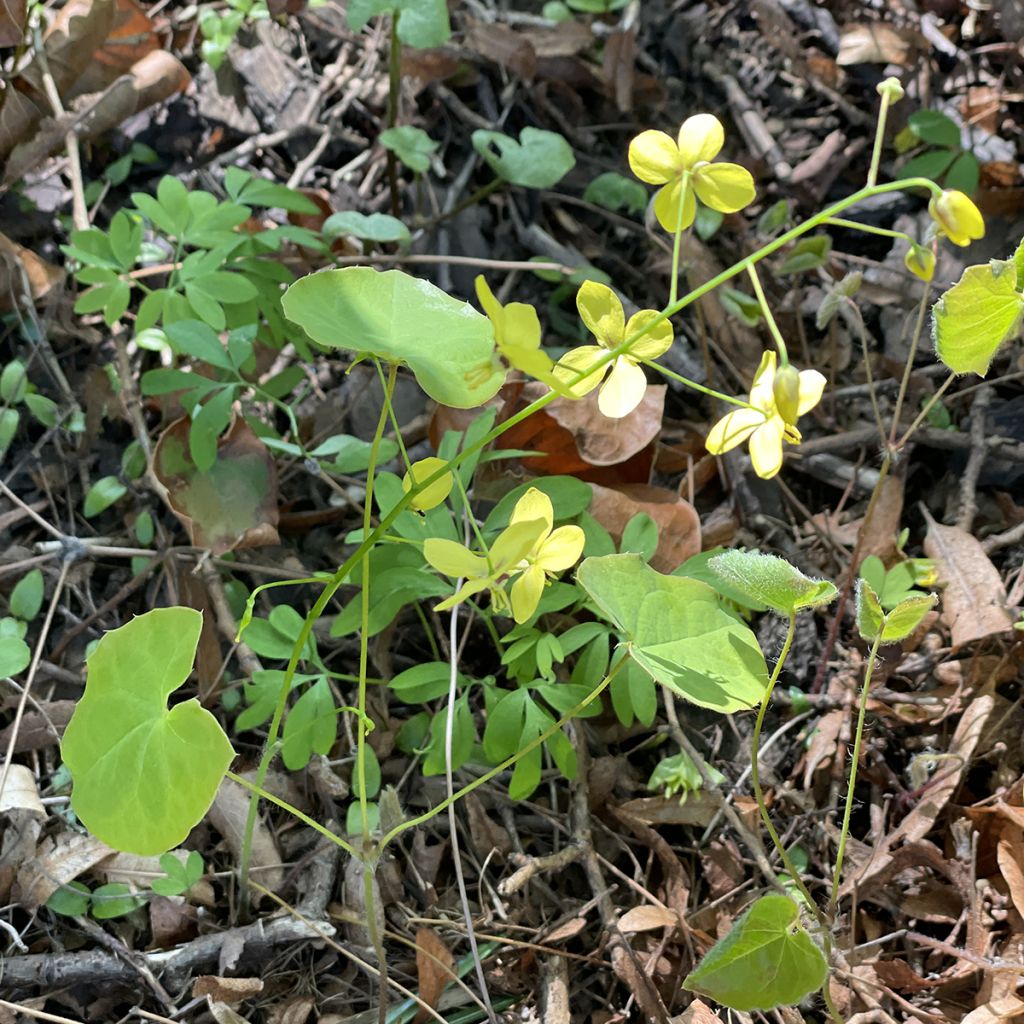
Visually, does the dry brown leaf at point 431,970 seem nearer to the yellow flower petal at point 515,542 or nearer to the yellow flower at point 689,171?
the yellow flower petal at point 515,542

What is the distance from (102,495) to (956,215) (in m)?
1.41

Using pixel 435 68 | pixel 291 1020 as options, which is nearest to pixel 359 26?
pixel 435 68

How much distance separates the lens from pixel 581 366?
3.50 feet

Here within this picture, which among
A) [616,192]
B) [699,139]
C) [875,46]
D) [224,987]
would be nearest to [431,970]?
[224,987]

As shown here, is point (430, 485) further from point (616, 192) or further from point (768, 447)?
point (616, 192)

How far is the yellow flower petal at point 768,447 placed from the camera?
1.00m

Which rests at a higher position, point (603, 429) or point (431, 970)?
point (603, 429)

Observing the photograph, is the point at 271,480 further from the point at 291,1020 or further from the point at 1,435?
the point at 291,1020

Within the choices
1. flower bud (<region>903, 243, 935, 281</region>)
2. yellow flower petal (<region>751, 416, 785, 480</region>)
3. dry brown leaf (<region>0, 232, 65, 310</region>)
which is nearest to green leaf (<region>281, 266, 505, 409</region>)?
yellow flower petal (<region>751, 416, 785, 480</region>)

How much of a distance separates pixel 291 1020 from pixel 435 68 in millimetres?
1934

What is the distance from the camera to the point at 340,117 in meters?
2.20

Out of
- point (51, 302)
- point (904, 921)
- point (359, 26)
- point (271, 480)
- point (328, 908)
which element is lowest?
point (904, 921)

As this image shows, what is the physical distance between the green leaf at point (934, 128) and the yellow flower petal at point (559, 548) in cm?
156

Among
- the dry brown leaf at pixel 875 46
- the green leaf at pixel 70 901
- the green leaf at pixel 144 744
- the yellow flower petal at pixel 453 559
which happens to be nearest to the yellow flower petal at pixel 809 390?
the yellow flower petal at pixel 453 559
